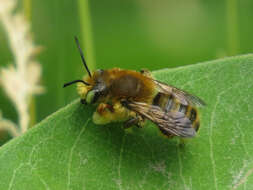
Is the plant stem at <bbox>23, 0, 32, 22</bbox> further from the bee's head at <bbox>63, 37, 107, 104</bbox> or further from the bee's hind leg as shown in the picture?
the bee's hind leg

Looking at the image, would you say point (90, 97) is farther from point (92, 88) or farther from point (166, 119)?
point (166, 119)

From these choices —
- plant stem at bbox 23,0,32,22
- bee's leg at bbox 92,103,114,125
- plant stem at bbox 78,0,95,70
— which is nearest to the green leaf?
bee's leg at bbox 92,103,114,125

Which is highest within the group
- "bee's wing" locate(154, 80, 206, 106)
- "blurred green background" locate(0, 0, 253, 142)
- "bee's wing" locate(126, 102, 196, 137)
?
"bee's wing" locate(154, 80, 206, 106)

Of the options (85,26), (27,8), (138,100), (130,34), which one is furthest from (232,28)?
(138,100)

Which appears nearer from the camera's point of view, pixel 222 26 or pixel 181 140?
pixel 181 140

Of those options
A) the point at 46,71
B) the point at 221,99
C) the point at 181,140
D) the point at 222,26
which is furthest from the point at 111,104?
the point at 222,26

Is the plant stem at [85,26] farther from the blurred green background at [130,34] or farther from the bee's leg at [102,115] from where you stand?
the bee's leg at [102,115]

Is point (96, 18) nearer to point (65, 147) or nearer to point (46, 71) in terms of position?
point (46, 71)
